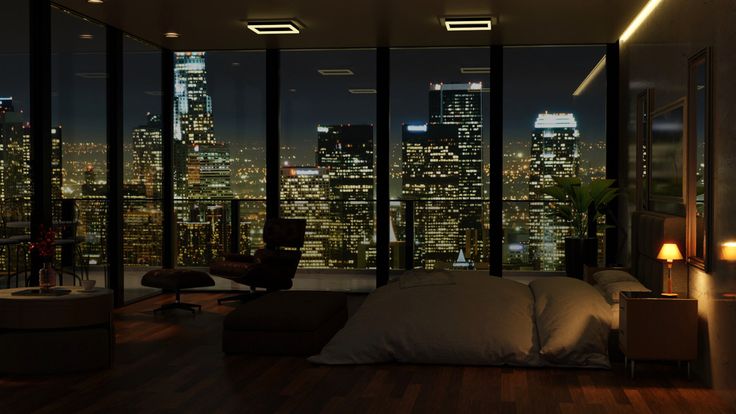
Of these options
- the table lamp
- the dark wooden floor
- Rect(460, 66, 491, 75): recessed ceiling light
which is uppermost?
Rect(460, 66, 491, 75): recessed ceiling light

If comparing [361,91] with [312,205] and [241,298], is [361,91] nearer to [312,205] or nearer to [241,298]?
[312,205]

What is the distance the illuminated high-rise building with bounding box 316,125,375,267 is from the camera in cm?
995

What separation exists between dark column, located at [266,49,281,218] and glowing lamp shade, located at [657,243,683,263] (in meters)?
5.13

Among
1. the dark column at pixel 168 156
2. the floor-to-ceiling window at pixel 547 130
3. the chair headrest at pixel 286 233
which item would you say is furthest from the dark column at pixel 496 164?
the dark column at pixel 168 156

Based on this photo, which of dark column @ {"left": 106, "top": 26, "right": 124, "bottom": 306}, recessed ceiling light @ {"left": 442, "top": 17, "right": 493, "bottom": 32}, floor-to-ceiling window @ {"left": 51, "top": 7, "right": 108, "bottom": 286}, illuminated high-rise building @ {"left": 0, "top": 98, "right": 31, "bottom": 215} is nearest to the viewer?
illuminated high-rise building @ {"left": 0, "top": 98, "right": 31, "bottom": 215}

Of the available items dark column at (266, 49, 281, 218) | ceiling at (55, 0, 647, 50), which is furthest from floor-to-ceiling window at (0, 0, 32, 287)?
dark column at (266, 49, 281, 218)

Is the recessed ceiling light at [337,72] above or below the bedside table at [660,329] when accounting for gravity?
above

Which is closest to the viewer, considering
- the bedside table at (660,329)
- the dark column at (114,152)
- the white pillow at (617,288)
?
the bedside table at (660,329)

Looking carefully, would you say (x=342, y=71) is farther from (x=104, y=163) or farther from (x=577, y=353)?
(x=577, y=353)

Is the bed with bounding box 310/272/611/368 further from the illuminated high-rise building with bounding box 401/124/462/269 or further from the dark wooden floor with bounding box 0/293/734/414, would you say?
the illuminated high-rise building with bounding box 401/124/462/269

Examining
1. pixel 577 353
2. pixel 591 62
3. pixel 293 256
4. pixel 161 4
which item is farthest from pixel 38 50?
pixel 591 62

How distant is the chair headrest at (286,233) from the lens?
9.25m

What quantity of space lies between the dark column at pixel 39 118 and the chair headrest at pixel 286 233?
8.45 ft

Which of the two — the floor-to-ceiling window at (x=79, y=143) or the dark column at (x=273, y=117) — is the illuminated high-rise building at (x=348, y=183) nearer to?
the dark column at (x=273, y=117)
